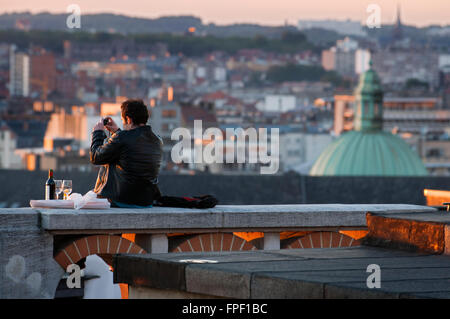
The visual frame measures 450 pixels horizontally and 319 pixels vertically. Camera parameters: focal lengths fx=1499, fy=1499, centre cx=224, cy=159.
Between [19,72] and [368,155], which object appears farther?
[19,72]

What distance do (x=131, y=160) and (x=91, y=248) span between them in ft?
1.94

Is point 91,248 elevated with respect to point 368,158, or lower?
elevated

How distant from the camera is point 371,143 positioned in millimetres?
58656

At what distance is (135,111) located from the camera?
7855 millimetres

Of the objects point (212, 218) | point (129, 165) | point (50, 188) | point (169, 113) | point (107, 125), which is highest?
point (107, 125)

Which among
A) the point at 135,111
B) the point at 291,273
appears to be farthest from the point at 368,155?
the point at 291,273

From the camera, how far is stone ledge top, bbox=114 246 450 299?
4.75 meters

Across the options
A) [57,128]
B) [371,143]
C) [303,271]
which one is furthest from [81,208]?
[57,128]

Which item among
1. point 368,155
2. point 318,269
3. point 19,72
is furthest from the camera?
point 19,72

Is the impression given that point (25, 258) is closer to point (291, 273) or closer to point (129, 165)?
point (129, 165)

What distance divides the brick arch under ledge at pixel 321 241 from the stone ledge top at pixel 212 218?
0.21ft

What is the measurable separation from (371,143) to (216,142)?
48.0 m

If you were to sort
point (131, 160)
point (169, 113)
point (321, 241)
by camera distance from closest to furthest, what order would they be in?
1. point (131, 160)
2. point (321, 241)
3. point (169, 113)

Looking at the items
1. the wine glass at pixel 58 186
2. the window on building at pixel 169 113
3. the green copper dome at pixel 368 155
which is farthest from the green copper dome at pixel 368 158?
the window on building at pixel 169 113
